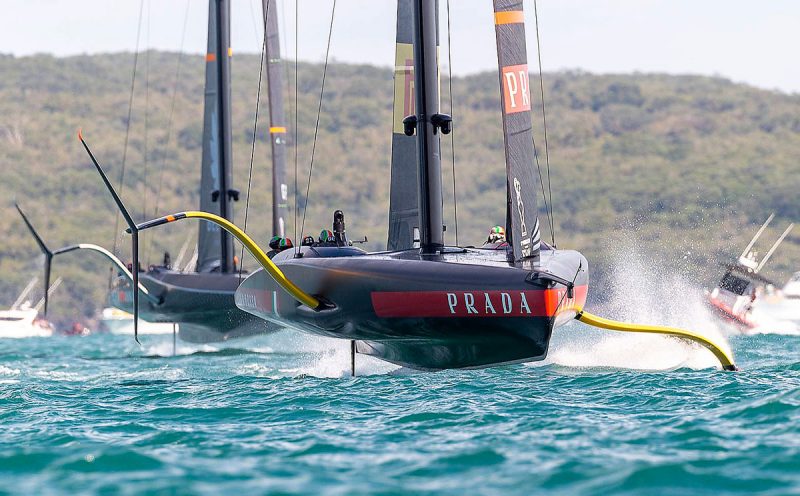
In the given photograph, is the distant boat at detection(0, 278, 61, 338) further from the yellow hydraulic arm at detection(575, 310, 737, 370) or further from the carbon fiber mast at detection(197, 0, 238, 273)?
the yellow hydraulic arm at detection(575, 310, 737, 370)

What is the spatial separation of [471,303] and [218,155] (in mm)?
10718

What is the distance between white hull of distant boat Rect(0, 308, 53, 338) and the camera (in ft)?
118

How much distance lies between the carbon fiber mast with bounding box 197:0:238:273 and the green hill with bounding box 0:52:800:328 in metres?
31.6

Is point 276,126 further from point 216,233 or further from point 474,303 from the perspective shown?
point 474,303

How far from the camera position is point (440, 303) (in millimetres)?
9102

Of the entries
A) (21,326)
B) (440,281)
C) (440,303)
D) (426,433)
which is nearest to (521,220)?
(440,281)

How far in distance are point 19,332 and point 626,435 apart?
3210 cm

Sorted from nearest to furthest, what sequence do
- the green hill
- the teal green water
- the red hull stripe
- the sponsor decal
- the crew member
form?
the teal green water < the red hull stripe < the crew member < the sponsor decal < the green hill

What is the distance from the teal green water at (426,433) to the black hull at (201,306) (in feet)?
21.9

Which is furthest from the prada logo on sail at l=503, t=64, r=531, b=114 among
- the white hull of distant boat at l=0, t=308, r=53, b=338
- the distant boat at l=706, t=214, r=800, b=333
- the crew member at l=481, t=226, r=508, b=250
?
the white hull of distant boat at l=0, t=308, r=53, b=338

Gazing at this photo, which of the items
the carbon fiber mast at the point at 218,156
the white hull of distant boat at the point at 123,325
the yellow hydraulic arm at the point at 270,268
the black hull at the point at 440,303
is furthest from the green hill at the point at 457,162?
the yellow hydraulic arm at the point at 270,268

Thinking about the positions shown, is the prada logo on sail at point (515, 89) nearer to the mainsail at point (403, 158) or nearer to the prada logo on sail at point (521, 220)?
the prada logo on sail at point (521, 220)

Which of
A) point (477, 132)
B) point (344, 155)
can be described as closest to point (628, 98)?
point (477, 132)

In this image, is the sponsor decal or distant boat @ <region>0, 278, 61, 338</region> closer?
the sponsor decal
